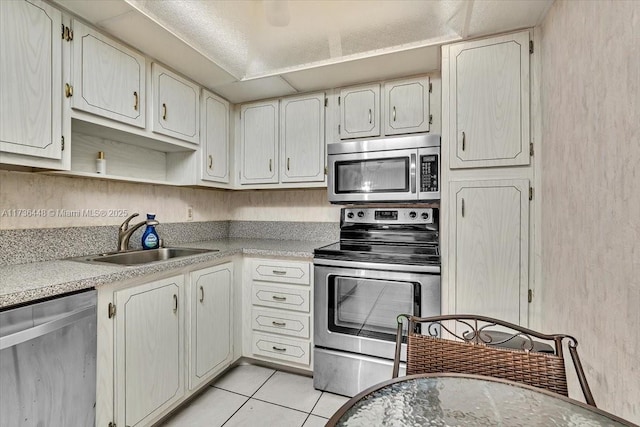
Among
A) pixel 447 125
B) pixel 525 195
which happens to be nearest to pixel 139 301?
pixel 447 125

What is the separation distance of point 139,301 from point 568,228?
1949mm

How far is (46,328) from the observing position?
111 centimetres

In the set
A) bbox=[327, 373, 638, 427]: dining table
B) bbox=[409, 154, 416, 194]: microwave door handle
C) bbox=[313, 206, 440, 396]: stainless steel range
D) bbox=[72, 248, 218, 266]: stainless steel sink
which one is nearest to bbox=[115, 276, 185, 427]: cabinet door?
bbox=[72, 248, 218, 266]: stainless steel sink

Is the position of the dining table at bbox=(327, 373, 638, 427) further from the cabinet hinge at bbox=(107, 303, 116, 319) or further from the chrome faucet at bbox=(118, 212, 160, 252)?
the chrome faucet at bbox=(118, 212, 160, 252)

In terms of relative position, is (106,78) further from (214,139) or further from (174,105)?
(214,139)

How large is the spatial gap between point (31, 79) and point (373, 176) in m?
1.82

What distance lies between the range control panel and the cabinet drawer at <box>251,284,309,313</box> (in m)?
0.67

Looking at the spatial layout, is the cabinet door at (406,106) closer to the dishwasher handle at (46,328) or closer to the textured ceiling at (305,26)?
the textured ceiling at (305,26)

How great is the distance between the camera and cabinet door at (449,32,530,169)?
5.40ft

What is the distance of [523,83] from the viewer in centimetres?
164

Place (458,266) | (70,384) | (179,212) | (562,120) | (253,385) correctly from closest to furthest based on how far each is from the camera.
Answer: (70,384)
(562,120)
(458,266)
(253,385)
(179,212)

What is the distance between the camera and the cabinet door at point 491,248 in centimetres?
162

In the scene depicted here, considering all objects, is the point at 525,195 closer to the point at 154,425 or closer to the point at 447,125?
the point at 447,125

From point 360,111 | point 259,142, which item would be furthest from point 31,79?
point 360,111
